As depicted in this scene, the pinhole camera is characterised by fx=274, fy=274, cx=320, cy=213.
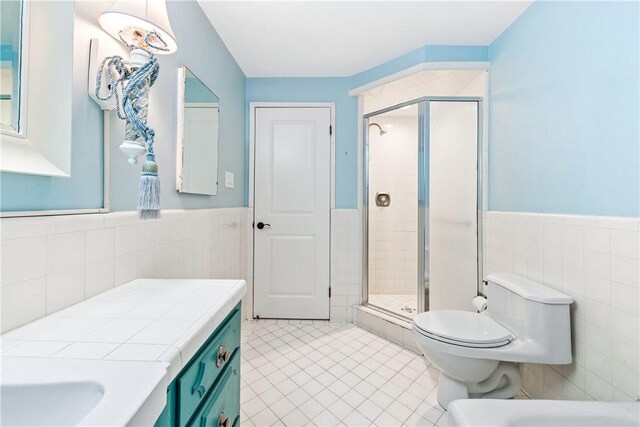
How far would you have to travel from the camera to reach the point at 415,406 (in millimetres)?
1455

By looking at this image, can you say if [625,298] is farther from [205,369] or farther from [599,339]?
[205,369]

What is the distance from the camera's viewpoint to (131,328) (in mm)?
626

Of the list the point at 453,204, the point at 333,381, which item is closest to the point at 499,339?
the point at 333,381

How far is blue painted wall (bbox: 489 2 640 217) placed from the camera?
1.07m

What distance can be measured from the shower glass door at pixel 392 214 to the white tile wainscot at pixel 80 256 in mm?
2053

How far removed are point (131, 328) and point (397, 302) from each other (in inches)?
101

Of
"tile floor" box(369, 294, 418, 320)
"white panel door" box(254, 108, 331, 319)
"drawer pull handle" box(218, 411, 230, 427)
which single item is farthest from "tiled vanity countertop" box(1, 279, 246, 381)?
"tile floor" box(369, 294, 418, 320)

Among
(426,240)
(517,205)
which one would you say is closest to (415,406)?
(426,240)

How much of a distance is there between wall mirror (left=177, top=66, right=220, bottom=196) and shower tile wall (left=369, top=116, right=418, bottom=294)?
1718 mm

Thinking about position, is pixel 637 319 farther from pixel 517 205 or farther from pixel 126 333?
pixel 126 333

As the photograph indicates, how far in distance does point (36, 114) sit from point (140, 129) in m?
0.22

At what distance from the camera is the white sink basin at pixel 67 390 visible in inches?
16.9

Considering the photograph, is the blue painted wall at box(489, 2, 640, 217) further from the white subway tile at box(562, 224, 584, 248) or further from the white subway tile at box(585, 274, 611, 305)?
the white subway tile at box(585, 274, 611, 305)

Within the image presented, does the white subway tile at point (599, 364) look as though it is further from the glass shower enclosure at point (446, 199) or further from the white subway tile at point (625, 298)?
the glass shower enclosure at point (446, 199)
